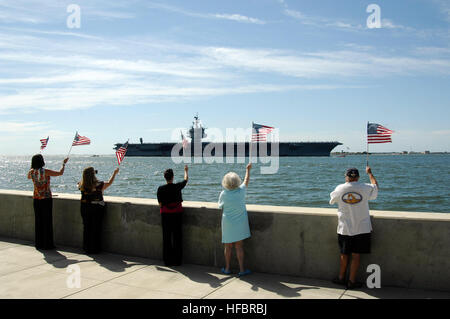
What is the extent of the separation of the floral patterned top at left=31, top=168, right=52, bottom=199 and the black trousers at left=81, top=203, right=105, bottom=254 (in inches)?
27.7

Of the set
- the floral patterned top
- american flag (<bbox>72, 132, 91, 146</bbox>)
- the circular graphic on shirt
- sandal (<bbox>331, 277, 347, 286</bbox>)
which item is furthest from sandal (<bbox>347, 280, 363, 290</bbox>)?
american flag (<bbox>72, 132, 91, 146</bbox>)

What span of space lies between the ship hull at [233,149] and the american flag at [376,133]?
9847cm

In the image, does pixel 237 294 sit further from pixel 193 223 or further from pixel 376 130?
pixel 376 130

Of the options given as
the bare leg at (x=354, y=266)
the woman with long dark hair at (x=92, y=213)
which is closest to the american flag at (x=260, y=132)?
the woman with long dark hair at (x=92, y=213)

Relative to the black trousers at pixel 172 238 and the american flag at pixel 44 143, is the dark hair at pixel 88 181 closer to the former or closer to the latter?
the black trousers at pixel 172 238

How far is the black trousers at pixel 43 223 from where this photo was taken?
6.16 metres

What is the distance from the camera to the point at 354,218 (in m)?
4.23

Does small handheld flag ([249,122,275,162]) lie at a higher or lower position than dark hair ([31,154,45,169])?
higher

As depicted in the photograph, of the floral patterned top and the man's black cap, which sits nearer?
the man's black cap

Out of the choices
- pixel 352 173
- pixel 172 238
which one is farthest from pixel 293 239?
pixel 172 238

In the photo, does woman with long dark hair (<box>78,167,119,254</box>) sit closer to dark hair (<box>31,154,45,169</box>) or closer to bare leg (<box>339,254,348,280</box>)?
dark hair (<box>31,154,45,169</box>)

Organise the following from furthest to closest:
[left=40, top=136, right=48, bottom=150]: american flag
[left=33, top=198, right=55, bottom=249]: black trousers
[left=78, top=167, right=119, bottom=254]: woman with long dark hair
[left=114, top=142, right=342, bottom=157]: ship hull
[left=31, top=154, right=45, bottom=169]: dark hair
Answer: [left=114, top=142, right=342, bottom=157]: ship hull → [left=40, top=136, right=48, bottom=150]: american flag → [left=33, top=198, right=55, bottom=249]: black trousers → [left=31, top=154, right=45, bottom=169]: dark hair → [left=78, top=167, right=119, bottom=254]: woman with long dark hair

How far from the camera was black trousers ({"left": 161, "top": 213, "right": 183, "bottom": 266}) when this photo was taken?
5.27 meters
